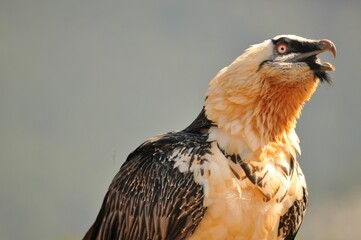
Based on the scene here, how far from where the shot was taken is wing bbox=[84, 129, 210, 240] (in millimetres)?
2932

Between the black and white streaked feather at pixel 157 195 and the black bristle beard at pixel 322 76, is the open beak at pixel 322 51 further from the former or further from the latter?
the black and white streaked feather at pixel 157 195

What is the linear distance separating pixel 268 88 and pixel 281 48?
0.18 metres

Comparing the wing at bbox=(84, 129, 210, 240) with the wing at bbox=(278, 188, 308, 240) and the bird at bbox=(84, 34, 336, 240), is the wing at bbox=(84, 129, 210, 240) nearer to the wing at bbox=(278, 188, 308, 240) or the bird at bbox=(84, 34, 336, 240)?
the bird at bbox=(84, 34, 336, 240)

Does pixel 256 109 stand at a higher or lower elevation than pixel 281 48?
lower

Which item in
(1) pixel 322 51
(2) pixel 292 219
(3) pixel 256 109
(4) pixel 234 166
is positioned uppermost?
→ (1) pixel 322 51

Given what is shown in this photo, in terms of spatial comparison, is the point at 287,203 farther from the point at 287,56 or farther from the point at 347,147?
the point at 347,147

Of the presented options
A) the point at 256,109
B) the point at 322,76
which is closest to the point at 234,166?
the point at 256,109

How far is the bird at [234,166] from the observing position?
9.63 ft

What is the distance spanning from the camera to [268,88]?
3088 millimetres

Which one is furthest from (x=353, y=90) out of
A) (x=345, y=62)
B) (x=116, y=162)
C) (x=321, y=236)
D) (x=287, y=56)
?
(x=287, y=56)

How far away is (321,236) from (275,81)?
2.70m

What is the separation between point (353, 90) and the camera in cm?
573

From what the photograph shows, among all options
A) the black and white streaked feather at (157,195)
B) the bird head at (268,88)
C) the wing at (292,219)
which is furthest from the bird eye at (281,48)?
the wing at (292,219)

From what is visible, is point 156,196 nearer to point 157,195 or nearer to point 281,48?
point 157,195
